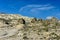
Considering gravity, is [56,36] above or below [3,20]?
below

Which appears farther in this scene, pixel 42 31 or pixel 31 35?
pixel 42 31

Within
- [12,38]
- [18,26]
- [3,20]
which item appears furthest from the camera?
[3,20]

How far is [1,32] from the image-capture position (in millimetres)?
23328

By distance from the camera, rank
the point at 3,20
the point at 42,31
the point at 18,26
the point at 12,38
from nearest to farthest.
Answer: the point at 12,38 < the point at 42,31 < the point at 18,26 < the point at 3,20

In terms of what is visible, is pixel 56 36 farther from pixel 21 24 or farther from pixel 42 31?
pixel 21 24

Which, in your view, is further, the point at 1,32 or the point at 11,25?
the point at 11,25

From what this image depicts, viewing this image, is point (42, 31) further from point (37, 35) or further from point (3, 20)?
point (3, 20)

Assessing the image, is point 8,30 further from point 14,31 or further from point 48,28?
point 48,28

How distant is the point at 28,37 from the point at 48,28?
4.03 meters

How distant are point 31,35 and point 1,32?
11.2 ft

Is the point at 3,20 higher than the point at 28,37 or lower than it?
higher

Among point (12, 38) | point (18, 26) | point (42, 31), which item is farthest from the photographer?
point (18, 26)

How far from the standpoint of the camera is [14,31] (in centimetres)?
2428

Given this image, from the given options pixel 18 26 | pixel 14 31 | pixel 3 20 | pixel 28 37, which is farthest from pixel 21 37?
pixel 3 20
